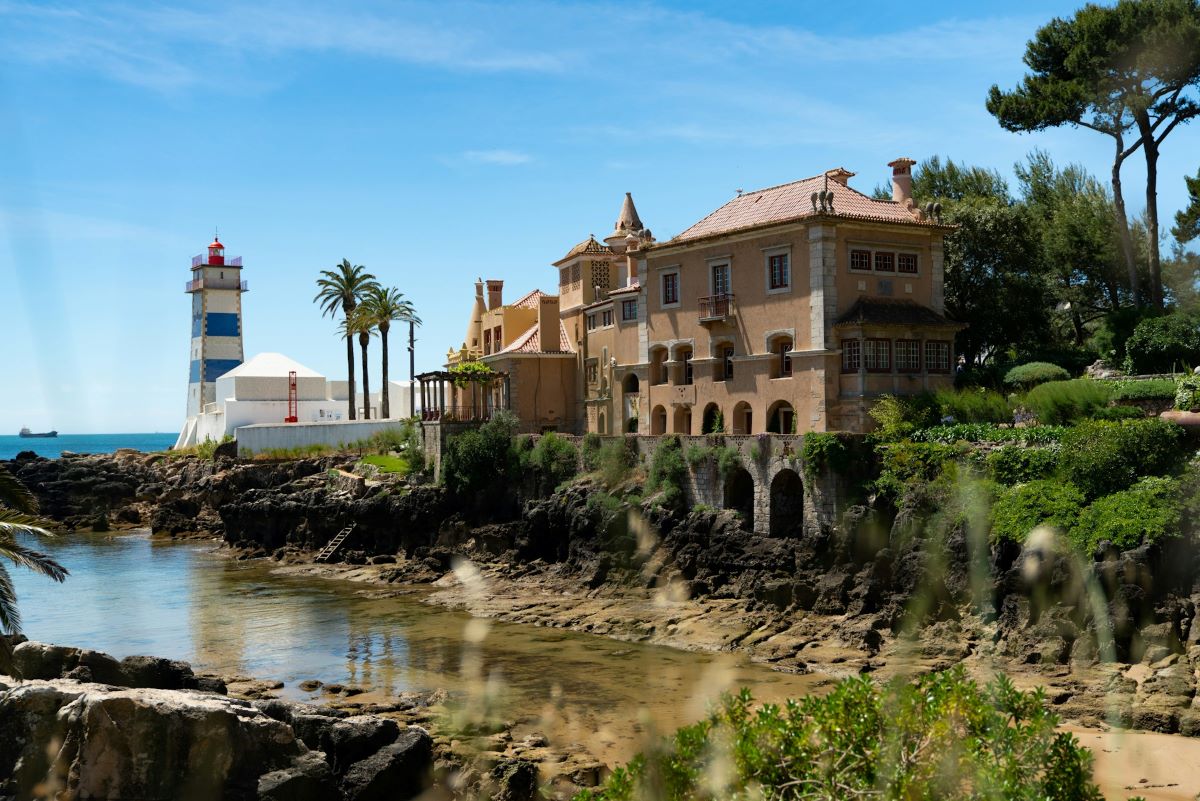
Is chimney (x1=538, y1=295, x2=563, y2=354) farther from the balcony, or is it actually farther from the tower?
the tower

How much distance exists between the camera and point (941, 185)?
199 feet

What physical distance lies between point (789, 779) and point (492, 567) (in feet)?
108

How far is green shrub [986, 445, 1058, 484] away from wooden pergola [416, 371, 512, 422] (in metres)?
27.0

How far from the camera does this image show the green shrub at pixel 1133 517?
2805cm

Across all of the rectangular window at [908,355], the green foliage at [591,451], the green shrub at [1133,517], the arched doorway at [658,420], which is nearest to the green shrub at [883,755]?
the green shrub at [1133,517]

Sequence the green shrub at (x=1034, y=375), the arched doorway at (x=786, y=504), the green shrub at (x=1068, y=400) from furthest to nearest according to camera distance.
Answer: the green shrub at (x=1034, y=375) < the arched doorway at (x=786, y=504) < the green shrub at (x=1068, y=400)

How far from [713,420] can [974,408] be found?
12.1 m

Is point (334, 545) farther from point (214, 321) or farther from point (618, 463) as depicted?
point (214, 321)

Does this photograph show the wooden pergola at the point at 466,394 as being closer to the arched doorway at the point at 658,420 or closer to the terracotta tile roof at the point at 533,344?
the terracotta tile roof at the point at 533,344

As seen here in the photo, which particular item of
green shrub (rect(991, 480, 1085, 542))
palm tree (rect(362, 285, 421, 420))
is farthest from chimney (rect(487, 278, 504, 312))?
green shrub (rect(991, 480, 1085, 542))

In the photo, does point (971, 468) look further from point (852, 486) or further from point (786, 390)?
point (786, 390)

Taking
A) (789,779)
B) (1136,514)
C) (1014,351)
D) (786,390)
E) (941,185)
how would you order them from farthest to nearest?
(941,185)
(1014,351)
(786,390)
(1136,514)
(789,779)

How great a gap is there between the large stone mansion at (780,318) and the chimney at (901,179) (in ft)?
0.29

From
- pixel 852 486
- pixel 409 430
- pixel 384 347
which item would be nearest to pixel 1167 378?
pixel 852 486
